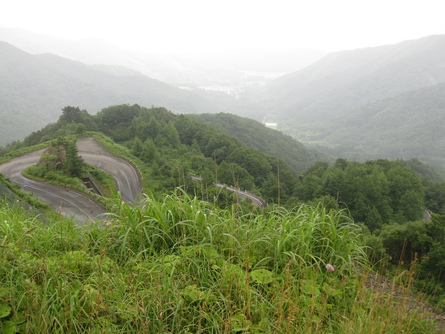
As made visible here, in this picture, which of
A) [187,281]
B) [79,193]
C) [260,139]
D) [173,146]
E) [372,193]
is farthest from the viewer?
[260,139]

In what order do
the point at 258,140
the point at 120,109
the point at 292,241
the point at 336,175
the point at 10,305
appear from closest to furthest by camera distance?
1. the point at 10,305
2. the point at 292,241
3. the point at 336,175
4. the point at 120,109
5. the point at 258,140

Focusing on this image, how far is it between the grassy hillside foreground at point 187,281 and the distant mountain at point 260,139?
93417 mm

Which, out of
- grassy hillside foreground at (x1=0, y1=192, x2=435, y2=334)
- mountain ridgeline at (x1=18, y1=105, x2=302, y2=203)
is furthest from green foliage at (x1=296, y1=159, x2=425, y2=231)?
grassy hillside foreground at (x1=0, y1=192, x2=435, y2=334)

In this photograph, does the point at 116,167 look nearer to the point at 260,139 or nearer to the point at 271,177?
the point at 271,177

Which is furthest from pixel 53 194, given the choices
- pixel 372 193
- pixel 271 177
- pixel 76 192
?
pixel 372 193

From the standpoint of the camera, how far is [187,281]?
2635 mm

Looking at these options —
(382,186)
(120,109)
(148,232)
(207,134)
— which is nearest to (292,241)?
(148,232)

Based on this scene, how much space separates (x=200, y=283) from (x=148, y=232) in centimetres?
113

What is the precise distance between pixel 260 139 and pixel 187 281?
109436 millimetres

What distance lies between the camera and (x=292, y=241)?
3461mm

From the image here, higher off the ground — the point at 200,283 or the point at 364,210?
the point at 200,283

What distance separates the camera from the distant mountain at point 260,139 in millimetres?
100500

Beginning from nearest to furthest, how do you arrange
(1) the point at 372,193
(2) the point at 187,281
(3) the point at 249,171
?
(2) the point at 187,281
(1) the point at 372,193
(3) the point at 249,171

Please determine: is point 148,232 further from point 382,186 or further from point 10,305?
point 382,186
